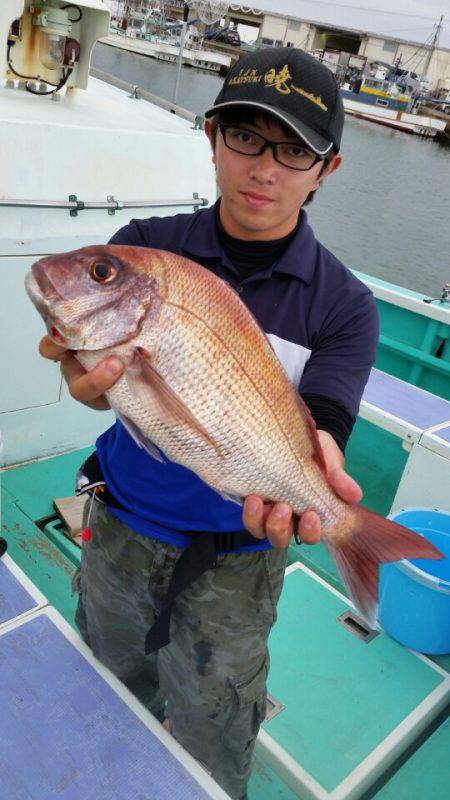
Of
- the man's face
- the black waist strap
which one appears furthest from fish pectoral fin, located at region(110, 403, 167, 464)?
the man's face

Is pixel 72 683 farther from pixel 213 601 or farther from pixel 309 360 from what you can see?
pixel 309 360

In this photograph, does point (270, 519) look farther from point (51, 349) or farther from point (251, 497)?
point (51, 349)

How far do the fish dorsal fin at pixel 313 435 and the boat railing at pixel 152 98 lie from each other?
3.24m

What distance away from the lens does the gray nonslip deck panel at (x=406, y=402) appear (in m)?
3.81

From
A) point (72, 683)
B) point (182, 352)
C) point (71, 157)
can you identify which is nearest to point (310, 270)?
point (182, 352)

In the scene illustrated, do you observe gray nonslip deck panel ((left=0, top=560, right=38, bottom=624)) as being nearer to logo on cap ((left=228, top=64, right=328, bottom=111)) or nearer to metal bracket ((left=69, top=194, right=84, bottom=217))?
logo on cap ((left=228, top=64, right=328, bottom=111))

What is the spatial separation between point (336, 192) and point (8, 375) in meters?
19.7

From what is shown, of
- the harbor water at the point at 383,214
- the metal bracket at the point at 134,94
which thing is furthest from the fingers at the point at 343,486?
the harbor water at the point at 383,214

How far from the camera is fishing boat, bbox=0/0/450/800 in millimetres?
1634

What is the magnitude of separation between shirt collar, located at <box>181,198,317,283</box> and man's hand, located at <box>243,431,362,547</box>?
1.76 feet

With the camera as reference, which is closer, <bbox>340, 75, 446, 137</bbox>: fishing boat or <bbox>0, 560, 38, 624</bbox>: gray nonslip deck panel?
<bbox>0, 560, 38, 624</bbox>: gray nonslip deck panel

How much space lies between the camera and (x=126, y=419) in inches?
59.2

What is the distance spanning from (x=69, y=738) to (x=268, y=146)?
5.78 ft

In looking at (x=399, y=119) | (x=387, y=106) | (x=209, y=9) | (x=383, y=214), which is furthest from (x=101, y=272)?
(x=387, y=106)
